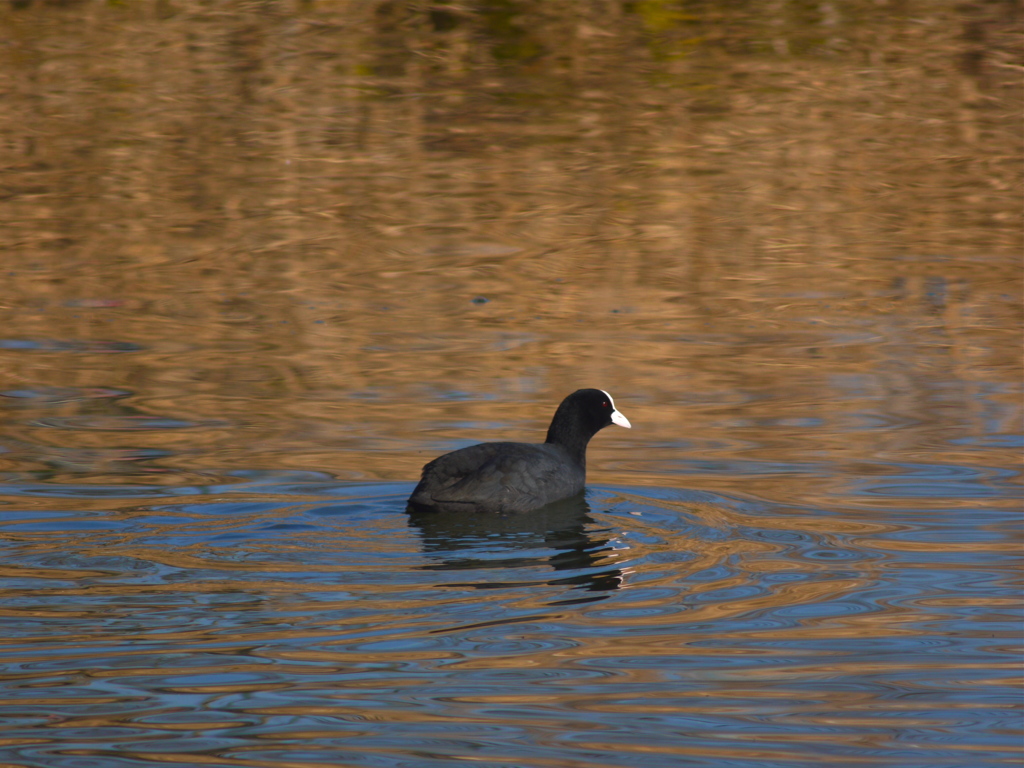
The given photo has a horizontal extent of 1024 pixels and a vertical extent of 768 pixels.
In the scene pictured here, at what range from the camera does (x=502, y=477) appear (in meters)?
7.70

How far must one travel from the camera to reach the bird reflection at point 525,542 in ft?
21.5

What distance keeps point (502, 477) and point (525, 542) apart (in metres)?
0.57

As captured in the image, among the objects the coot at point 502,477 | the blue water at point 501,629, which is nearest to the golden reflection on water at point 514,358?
the blue water at point 501,629

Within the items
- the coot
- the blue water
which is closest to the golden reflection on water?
the blue water

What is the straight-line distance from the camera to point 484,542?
281 inches

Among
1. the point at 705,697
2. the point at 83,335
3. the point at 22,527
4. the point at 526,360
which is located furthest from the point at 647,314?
the point at 705,697

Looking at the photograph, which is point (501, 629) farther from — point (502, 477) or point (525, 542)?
point (502, 477)

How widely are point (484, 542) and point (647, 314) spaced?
556cm

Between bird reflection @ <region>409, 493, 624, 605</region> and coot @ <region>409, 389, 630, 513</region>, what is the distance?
6 centimetres

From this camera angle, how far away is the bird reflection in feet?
21.5

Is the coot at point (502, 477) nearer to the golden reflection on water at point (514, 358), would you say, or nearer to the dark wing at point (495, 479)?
the dark wing at point (495, 479)

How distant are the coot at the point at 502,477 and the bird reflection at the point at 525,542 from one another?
0.06 m

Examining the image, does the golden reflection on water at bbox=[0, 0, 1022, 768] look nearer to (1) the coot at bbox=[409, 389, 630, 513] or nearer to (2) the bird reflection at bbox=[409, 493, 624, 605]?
(2) the bird reflection at bbox=[409, 493, 624, 605]

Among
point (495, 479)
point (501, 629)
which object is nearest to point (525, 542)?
point (495, 479)
